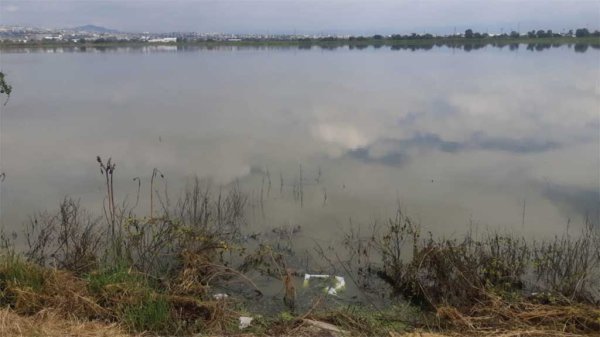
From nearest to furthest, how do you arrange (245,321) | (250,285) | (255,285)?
(245,321)
(255,285)
(250,285)

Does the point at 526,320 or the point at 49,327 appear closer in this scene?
the point at 49,327

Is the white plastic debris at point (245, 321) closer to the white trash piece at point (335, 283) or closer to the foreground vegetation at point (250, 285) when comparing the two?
the foreground vegetation at point (250, 285)

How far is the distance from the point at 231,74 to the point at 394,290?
86.4 ft

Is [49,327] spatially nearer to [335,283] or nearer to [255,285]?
[255,285]

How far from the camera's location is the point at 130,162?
35.0 ft

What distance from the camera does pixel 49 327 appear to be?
354cm

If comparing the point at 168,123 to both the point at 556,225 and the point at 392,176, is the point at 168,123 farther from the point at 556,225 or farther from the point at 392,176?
the point at 556,225

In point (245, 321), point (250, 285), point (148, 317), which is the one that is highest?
point (148, 317)

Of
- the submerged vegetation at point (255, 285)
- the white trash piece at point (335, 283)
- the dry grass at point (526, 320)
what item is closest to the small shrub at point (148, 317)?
the submerged vegetation at point (255, 285)

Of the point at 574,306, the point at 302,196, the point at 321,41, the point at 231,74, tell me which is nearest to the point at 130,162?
the point at 302,196

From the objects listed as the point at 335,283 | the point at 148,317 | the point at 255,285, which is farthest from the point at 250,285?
the point at 148,317

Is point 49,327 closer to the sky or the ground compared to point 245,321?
closer to the sky

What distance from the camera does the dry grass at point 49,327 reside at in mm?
3412

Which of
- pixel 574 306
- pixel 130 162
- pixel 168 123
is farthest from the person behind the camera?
pixel 168 123
